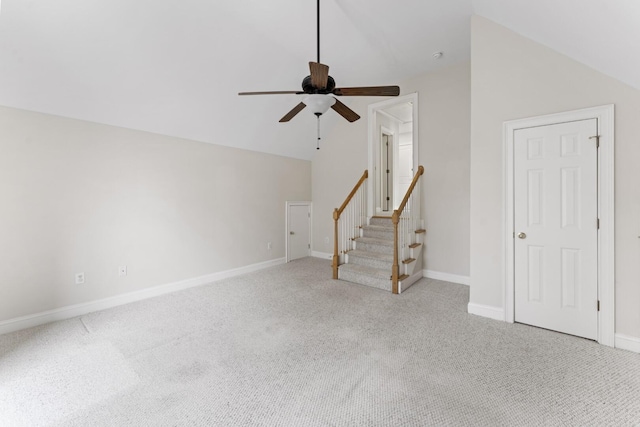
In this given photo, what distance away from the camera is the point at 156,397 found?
1790mm

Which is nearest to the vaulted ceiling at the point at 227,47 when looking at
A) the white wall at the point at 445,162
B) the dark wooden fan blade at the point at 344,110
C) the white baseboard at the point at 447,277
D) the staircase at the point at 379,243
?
the white wall at the point at 445,162

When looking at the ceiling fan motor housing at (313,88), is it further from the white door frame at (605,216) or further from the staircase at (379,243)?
the white door frame at (605,216)

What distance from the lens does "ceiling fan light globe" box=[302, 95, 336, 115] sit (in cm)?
249

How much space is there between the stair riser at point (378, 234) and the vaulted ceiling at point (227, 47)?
2.66 meters

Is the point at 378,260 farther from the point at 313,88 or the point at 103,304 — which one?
the point at 103,304

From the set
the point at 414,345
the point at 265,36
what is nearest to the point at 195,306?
the point at 414,345

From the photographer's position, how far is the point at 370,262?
442cm

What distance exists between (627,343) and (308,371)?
2.83 m

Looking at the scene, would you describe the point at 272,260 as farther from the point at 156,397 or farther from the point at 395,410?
the point at 395,410

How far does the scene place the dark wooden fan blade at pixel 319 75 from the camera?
223cm

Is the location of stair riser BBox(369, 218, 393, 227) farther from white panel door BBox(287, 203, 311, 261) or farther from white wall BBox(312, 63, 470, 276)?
white panel door BBox(287, 203, 311, 261)

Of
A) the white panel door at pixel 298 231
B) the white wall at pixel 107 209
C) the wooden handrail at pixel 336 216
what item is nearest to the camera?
the white wall at pixel 107 209

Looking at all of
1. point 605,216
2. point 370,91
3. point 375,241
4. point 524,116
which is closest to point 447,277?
point 375,241

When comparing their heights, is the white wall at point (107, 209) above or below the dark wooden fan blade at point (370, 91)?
below
